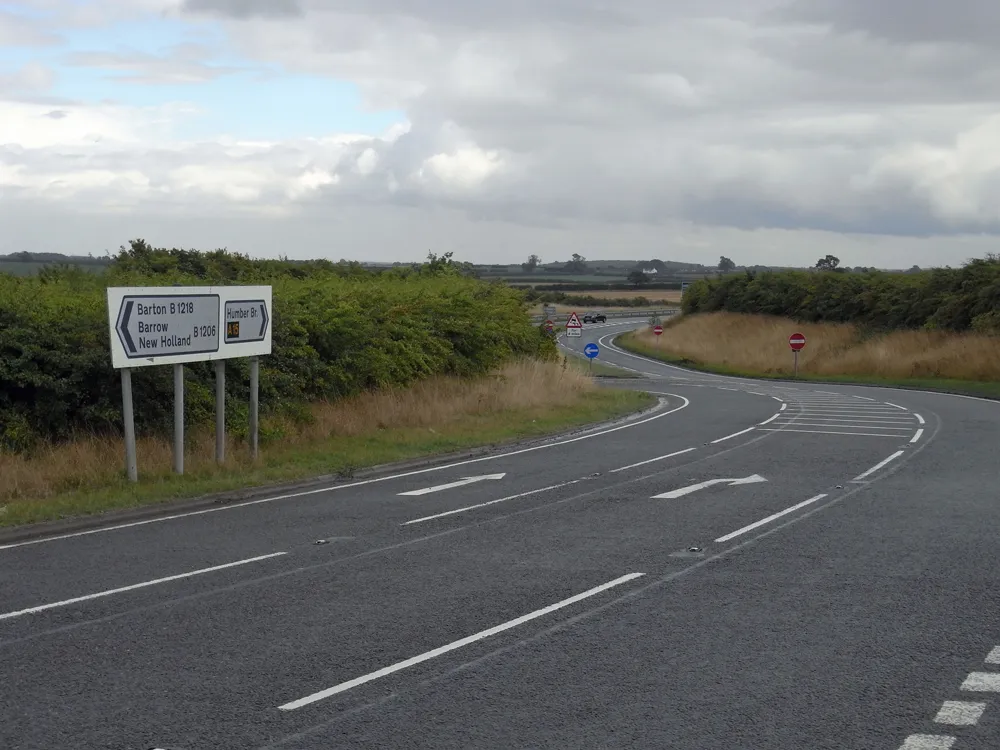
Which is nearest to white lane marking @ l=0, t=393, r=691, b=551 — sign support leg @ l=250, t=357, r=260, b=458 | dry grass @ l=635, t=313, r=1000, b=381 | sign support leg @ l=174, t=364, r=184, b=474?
sign support leg @ l=174, t=364, r=184, b=474

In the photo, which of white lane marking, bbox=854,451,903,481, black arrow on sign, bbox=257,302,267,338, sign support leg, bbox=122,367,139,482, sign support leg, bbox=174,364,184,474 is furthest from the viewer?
black arrow on sign, bbox=257,302,267,338

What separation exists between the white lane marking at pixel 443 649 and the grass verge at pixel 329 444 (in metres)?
7.01

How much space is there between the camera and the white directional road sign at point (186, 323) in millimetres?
15844

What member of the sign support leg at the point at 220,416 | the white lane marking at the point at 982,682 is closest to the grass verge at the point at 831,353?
the sign support leg at the point at 220,416

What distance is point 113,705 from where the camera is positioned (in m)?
6.86

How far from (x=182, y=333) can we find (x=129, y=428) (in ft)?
5.77

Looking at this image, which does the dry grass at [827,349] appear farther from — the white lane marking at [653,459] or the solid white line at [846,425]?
the white lane marking at [653,459]

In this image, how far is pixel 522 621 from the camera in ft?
28.9

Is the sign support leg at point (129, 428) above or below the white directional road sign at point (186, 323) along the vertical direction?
below

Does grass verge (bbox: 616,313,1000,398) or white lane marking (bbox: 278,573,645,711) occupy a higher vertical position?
white lane marking (bbox: 278,573,645,711)

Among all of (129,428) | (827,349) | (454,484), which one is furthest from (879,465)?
(827,349)

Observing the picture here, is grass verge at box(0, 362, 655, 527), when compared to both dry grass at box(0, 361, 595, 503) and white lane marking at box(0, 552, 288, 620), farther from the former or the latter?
white lane marking at box(0, 552, 288, 620)

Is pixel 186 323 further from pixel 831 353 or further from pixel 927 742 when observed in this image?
pixel 831 353

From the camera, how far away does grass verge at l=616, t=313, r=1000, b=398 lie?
160ft
